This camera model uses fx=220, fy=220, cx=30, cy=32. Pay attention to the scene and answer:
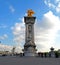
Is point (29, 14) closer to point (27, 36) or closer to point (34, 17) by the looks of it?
point (34, 17)

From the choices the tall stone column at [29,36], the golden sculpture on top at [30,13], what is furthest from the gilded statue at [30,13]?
the tall stone column at [29,36]

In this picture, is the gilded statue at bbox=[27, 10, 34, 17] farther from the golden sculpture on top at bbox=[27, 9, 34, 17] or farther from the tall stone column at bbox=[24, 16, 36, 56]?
the tall stone column at bbox=[24, 16, 36, 56]

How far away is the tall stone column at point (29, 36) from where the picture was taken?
7838 centimetres

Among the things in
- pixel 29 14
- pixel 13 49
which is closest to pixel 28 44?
pixel 29 14

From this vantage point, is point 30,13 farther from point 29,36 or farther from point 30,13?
point 29,36

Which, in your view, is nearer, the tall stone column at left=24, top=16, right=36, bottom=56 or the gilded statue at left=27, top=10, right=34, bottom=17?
the tall stone column at left=24, top=16, right=36, bottom=56

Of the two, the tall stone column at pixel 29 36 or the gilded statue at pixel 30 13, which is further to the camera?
the gilded statue at pixel 30 13

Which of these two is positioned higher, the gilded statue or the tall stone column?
A: the gilded statue

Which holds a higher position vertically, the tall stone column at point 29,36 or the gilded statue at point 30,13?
the gilded statue at point 30,13

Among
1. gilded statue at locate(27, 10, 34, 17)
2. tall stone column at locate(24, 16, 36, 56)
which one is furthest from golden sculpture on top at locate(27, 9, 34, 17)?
tall stone column at locate(24, 16, 36, 56)

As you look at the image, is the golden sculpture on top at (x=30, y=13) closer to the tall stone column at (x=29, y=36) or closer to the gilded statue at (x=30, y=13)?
the gilded statue at (x=30, y=13)

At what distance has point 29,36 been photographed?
270ft

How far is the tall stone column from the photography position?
78.4 metres

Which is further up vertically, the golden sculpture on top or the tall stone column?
the golden sculpture on top
